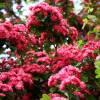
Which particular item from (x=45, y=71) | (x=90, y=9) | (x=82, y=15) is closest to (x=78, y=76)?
(x=45, y=71)

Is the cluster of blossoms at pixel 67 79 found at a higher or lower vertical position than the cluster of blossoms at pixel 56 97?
higher

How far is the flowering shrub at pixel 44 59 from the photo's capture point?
5.08 metres

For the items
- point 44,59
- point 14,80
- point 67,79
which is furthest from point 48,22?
point 67,79

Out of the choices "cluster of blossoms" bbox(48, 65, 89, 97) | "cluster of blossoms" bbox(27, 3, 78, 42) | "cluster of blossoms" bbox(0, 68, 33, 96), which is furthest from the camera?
"cluster of blossoms" bbox(27, 3, 78, 42)

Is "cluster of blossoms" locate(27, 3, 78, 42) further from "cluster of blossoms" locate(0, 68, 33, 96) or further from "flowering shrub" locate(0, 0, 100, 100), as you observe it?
"cluster of blossoms" locate(0, 68, 33, 96)

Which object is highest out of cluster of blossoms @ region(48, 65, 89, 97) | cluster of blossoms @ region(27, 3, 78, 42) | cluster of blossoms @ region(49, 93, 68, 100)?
cluster of blossoms @ region(27, 3, 78, 42)

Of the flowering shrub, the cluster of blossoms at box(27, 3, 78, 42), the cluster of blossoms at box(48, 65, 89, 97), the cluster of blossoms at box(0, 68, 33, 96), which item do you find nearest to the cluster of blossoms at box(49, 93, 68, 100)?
the flowering shrub

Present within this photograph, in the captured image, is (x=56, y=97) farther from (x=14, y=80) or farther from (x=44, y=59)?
(x=44, y=59)

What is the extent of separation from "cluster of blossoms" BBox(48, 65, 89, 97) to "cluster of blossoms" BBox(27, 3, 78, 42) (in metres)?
0.86

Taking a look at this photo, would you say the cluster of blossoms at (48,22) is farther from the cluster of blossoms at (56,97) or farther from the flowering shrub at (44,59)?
the cluster of blossoms at (56,97)

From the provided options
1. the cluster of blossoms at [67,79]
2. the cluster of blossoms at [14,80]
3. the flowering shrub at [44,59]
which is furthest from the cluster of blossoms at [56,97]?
the cluster of blossoms at [14,80]

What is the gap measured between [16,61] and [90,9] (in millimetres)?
1275

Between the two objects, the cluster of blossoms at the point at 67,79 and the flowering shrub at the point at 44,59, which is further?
the flowering shrub at the point at 44,59

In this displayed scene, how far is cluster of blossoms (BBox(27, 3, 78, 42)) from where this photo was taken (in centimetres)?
571
